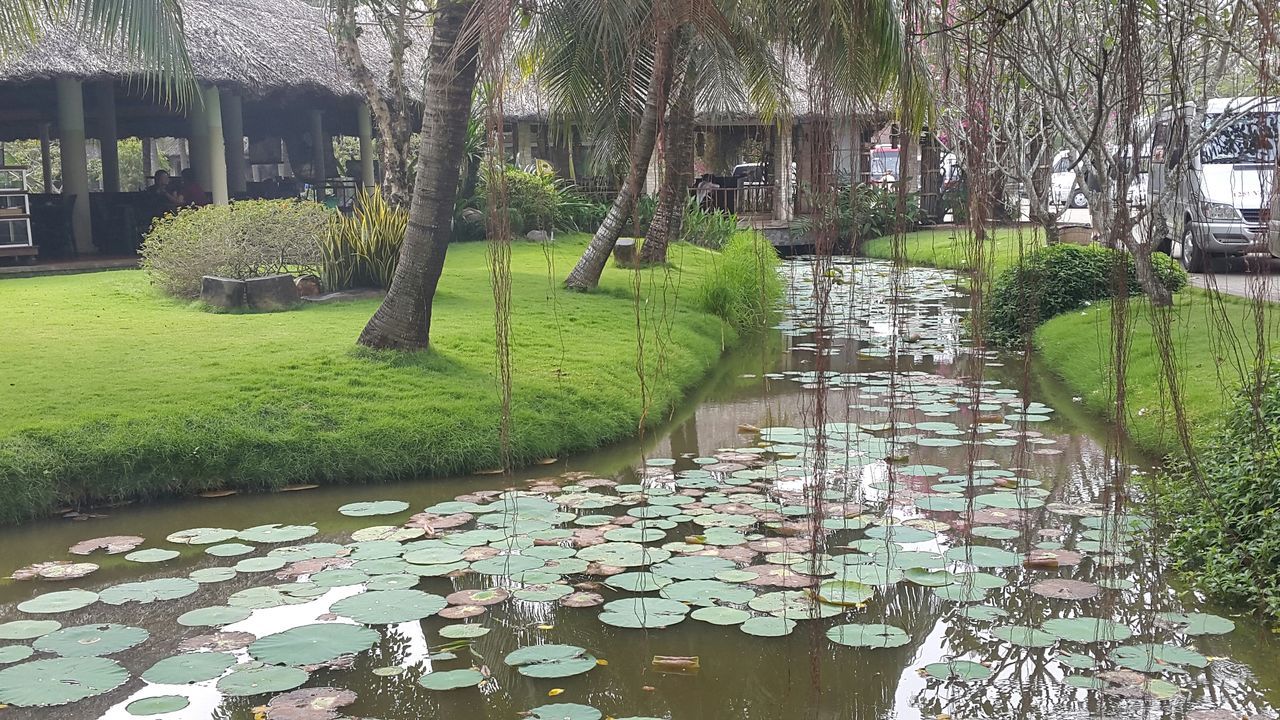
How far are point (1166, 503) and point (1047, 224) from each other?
6.81 meters

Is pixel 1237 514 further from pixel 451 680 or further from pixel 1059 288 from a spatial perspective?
pixel 1059 288

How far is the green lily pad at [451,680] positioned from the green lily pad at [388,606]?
0.46 m

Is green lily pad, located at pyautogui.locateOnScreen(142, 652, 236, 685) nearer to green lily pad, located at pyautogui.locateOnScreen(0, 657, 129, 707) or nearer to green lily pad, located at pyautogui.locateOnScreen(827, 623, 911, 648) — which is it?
green lily pad, located at pyautogui.locateOnScreen(0, 657, 129, 707)

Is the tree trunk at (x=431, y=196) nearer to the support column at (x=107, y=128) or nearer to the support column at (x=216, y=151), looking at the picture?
the support column at (x=216, y=151)

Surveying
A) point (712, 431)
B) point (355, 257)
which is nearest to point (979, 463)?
point (712, 431)

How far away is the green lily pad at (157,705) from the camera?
3.59 meters

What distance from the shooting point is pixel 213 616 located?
173 inches

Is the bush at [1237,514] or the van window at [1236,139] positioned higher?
the van window at [1236,139]

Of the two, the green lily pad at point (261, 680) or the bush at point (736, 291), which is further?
the bush at point (736, 291)

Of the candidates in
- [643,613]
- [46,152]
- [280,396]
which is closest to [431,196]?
[280,396]

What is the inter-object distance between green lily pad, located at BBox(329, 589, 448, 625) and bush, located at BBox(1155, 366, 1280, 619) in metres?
2.85

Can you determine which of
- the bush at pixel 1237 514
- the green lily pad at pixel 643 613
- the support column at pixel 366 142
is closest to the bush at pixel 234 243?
the support column at pixel 366 142

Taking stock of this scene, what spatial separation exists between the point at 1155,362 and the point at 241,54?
1177cm

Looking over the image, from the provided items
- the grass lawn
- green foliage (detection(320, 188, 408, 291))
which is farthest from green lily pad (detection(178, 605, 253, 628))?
green foliage (detection(320, 188, 408, 291))
